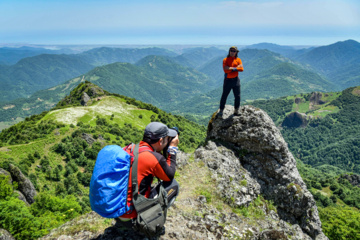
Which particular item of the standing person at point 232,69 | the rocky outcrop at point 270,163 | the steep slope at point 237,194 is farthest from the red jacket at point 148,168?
the rocky outcrop at point 270,163

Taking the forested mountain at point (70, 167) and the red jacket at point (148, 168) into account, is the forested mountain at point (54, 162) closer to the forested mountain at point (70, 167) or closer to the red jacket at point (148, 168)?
the forested mountain at point (70, 167)

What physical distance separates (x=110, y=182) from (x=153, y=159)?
1.36 metres

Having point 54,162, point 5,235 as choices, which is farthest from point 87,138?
point 5,235

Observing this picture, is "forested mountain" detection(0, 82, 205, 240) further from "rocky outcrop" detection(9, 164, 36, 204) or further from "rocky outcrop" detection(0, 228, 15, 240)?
"rocky outcrop" detection(0, 228, 15, 240)

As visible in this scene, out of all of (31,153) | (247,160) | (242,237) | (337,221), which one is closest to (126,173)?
(242,237)

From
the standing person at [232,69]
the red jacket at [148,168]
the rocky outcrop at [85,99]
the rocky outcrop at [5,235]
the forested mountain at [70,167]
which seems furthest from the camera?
the rocky outcrop at [85,99]

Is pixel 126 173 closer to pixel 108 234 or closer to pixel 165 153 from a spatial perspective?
pixel 165 153

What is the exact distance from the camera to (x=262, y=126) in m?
16.6

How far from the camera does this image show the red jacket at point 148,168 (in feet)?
19.9

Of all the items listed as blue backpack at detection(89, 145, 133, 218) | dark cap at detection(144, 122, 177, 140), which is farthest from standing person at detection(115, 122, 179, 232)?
blue backpack at detection(89, 145, 133, 218)

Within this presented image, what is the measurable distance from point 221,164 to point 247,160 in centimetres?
275

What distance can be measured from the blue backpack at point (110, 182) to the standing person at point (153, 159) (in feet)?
1.16

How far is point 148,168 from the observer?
20.1ft

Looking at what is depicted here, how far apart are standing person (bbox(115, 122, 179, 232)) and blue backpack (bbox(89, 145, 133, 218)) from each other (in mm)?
354
